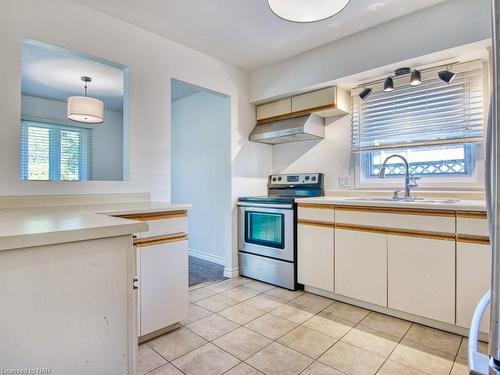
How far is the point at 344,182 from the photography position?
2955mm

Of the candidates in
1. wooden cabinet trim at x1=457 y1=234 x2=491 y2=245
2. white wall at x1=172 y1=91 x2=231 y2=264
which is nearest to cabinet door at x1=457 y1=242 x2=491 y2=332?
wooden cabinet trim at x1=457 y1=234 x2=491 y2=245

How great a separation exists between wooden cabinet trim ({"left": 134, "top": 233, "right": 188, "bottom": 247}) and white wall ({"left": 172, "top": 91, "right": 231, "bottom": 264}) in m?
1.30

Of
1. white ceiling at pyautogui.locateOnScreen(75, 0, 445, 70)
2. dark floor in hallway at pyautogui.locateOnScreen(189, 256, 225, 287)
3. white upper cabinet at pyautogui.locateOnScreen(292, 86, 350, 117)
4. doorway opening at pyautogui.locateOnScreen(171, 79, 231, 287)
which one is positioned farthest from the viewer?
doorway opening at pyautogui.locateOnScreen(171, 79, 231, 287)

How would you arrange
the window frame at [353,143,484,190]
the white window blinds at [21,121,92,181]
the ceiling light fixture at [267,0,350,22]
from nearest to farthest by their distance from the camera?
the ceiling light fixture at [267,0,350,22] < the window frame at [353,143,484,190] < the white window blinds at [21,121,92,181]

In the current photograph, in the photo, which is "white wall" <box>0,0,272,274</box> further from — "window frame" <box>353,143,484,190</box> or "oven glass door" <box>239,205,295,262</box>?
"window frame" <box>353,143,484,190</box>

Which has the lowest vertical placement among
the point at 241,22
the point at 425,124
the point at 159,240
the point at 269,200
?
the point at 159,240

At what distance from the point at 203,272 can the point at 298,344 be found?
1.77m

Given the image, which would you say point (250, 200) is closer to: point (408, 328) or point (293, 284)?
point (293, 284)

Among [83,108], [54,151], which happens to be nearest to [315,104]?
[83,108]

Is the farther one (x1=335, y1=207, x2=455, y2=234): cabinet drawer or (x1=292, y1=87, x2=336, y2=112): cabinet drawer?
(x1=292, y1=87, x2=336, y2=112): cabinet drawer

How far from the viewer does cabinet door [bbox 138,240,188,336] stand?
1.79m

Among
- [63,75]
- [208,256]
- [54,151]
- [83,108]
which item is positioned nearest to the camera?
[83,108]

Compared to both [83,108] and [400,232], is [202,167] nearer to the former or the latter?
[83,108]

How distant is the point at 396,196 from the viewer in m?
2.48
